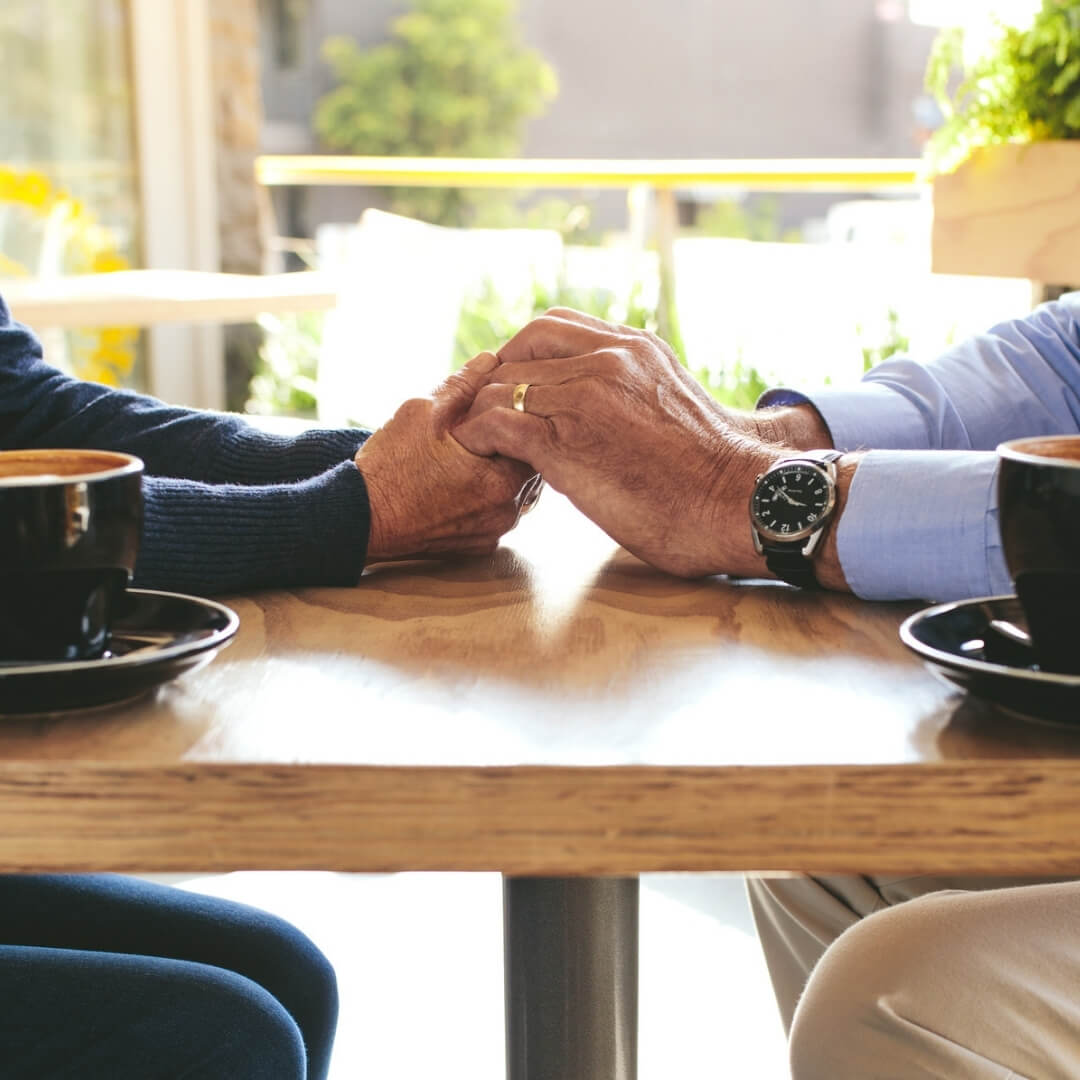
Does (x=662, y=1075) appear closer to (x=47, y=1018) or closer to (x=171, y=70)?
(x=47, y=1018)

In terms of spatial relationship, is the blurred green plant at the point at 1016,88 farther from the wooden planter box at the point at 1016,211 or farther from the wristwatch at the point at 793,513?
the wristwatch at the point at 793,513

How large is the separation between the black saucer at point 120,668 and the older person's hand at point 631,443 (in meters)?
0.29

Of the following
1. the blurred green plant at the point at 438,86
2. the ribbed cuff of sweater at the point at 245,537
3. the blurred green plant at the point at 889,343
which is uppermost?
the blurred green plant at the point at 438,86

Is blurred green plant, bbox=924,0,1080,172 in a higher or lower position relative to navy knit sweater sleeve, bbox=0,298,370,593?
higher

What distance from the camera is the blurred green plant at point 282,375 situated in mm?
4773

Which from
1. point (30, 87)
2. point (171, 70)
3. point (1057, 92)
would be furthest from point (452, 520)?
point (171, 70)

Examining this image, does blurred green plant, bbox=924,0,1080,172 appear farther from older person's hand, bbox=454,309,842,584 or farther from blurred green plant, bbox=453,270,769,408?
blurred green plant, bbox=453,270,769,408

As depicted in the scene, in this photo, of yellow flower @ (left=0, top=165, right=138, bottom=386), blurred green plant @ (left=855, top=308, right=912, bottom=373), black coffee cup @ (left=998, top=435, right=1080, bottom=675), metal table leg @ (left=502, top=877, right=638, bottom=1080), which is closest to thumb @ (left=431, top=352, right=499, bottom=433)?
metal table leg @ (left=502, top=877, right=638, bottom=1080)

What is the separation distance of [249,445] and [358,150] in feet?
Result: 54.2

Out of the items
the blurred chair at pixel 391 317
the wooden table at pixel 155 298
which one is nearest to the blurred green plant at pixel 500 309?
the blurred chair at pixel 391 317

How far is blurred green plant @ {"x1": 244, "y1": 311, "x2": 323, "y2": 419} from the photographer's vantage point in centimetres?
477

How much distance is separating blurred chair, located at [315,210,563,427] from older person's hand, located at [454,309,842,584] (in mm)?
2576

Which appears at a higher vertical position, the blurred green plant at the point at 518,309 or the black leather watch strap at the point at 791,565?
the black leather watch strap at the point at 791,565

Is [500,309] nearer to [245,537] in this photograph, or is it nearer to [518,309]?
[518,309]
